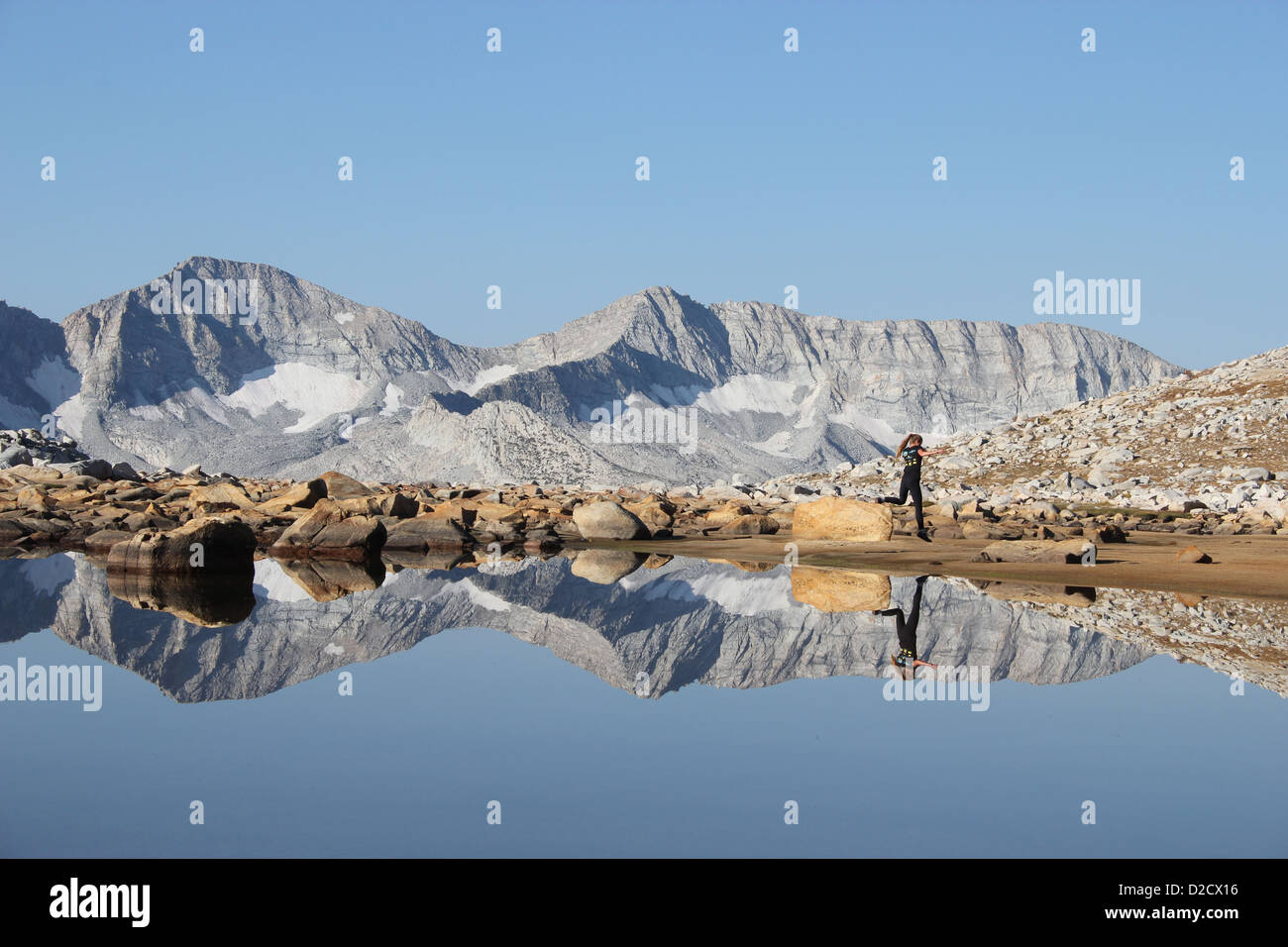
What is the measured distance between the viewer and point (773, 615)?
19094mm

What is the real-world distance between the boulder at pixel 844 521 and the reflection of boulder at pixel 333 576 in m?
11.6

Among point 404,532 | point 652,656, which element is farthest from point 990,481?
point 652,656

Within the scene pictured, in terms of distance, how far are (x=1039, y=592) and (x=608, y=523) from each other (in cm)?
1762

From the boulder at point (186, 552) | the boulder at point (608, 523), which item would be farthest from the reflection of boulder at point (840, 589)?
the boulder at point (186, 552)

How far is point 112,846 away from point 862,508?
26164 mm

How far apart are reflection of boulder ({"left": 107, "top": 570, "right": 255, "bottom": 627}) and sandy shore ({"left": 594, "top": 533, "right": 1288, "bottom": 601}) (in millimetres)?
12752

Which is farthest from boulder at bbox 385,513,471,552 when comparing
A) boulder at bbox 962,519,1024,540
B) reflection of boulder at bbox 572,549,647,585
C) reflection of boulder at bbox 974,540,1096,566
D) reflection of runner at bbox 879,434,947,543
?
reflection of boulder at bbox 974,540,1096,566

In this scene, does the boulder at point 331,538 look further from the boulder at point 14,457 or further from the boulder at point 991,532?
the boulder at point 14,457

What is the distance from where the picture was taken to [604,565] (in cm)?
3008

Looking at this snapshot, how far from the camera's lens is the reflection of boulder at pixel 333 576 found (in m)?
22.9

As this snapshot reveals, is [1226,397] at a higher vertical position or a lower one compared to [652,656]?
higher

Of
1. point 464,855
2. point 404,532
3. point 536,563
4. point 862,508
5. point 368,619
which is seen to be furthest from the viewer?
point 404,532

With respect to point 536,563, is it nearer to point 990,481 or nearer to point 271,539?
point 271,539

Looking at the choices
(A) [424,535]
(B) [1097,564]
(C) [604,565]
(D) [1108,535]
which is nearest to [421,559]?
(A) [424,535]
